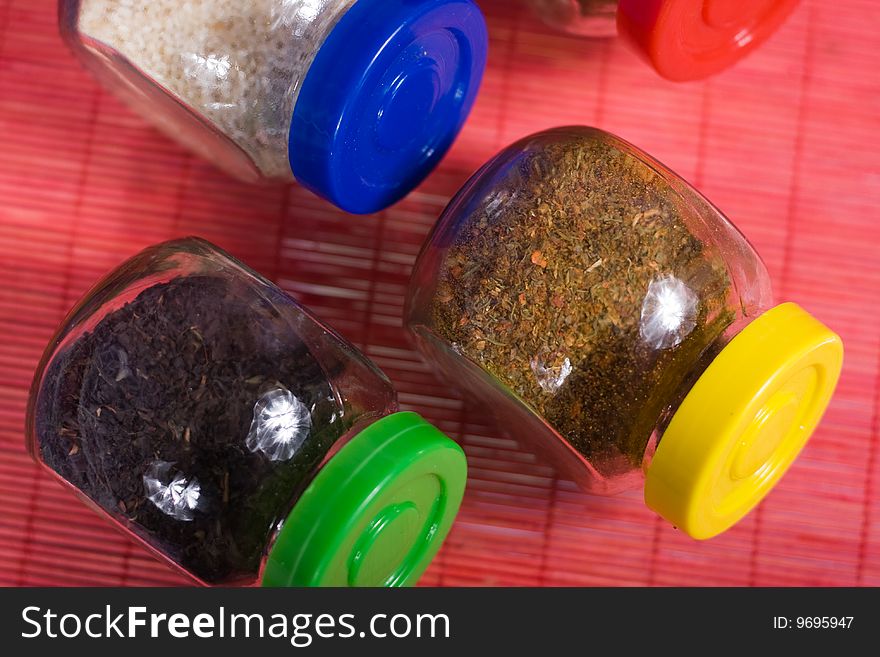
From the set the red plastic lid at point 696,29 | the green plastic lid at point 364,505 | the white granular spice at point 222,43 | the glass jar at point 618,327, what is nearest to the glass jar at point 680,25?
the red plastic lid at point 696,29

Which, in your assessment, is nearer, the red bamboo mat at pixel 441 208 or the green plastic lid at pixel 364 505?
the green plastic lid at pixel 364 505

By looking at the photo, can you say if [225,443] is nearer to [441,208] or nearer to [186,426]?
[186,426]

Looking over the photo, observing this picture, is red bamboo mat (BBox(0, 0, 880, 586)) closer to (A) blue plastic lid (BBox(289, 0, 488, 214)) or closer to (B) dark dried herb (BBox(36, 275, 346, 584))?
(A) blue plastic lid (BBox(289, 0, 488, 214))

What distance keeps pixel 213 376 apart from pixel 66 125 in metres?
0.41

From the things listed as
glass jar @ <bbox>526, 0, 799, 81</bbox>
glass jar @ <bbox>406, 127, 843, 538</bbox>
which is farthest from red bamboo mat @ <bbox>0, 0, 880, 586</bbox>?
glass jar @ <bbox>406, 127, 843, 538</bbox>

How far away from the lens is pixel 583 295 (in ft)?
2.07

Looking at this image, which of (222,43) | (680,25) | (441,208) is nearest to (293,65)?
(222,43)

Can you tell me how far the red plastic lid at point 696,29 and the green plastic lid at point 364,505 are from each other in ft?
1.39

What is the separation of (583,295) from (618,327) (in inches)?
1.5

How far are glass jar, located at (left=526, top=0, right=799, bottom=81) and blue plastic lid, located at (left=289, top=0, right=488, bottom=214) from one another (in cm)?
14

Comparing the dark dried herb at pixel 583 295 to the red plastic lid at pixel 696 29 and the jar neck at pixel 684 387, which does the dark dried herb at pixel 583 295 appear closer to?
the jar neck at pixel 684 387

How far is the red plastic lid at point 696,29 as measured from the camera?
2.41ft

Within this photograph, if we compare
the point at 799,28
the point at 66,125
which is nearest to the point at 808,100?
the point at 799,28

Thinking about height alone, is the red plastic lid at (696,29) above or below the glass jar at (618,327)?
above
